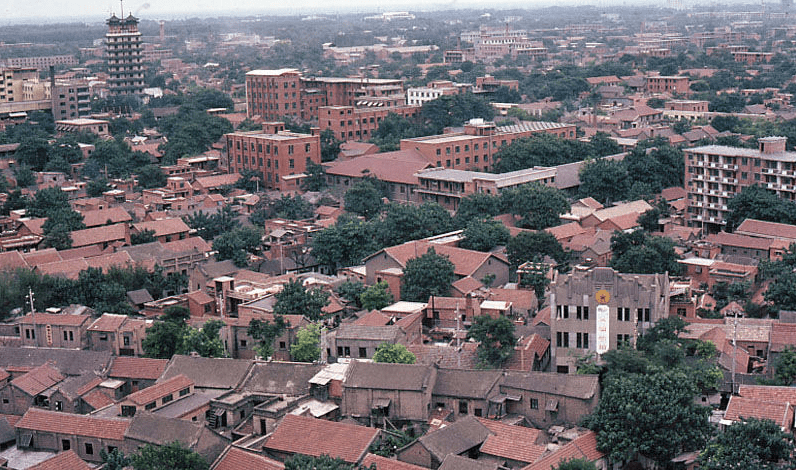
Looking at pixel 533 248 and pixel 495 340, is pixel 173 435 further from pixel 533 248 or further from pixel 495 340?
pixel 533 248

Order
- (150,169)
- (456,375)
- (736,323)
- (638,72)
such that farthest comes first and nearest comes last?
(638,72), (150,169), (736,323), (456,375)

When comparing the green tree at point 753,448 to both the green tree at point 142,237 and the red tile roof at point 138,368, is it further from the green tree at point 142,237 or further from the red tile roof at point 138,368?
the green tree at point 142,237

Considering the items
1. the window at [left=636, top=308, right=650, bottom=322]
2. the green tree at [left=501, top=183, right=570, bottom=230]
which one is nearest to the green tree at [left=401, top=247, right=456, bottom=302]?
the window at [left=636, top=308, right=650, bottom=322]

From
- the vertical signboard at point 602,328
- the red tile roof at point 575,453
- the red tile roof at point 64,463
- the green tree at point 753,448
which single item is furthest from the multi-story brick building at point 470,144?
the green tree at point 753,448

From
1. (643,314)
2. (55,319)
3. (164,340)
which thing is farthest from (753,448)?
(55,319)

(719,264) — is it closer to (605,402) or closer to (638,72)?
(605,402)

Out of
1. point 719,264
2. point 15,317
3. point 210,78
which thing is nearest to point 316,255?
point 15,317
